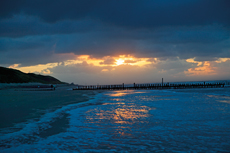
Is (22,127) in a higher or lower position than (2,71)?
lower

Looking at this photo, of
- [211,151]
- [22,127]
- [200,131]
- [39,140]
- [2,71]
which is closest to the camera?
[211,151]

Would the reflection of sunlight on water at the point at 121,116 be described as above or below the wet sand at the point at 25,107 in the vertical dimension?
below

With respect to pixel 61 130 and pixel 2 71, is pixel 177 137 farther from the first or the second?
pixel 2 71

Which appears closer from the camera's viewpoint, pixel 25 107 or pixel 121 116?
pixel 121 116

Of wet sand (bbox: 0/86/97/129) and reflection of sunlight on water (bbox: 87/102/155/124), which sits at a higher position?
wet sand (bbox: 0/86/97/129)

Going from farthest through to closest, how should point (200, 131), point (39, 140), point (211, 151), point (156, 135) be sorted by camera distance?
point (200, 131) < point (156, 135) < point (39, 140) < point (211, 151)

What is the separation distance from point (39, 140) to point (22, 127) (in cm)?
254

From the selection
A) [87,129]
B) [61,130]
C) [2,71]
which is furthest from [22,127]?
[2,71]

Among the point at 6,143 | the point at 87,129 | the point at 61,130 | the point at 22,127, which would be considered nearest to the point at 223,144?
the point at 87,129

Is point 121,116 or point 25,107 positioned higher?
point 25,107

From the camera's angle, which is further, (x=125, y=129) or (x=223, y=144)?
(x=125, y=129)

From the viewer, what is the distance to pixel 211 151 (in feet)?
18.9

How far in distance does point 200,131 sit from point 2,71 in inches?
5017

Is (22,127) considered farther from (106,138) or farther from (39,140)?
(106,138)
